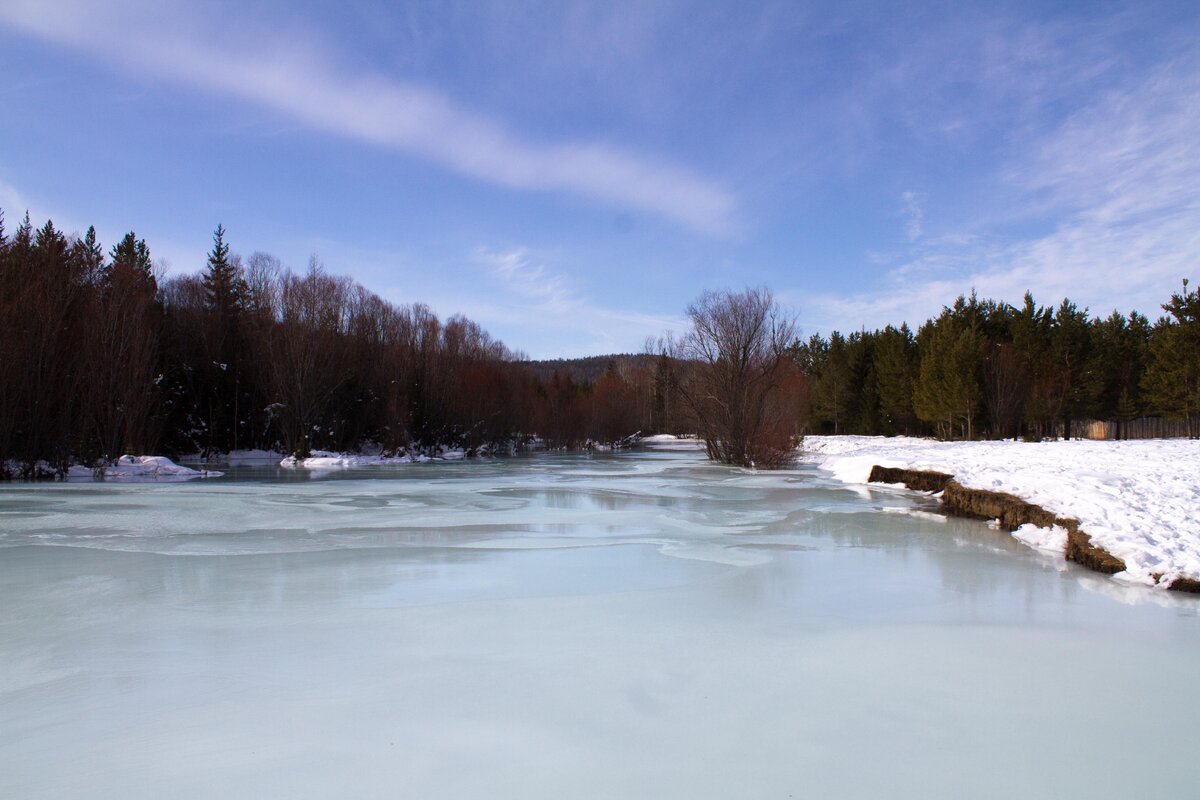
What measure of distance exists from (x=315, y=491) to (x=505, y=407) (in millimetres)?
28180

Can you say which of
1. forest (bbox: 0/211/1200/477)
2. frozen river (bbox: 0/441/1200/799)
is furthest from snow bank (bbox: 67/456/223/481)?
frozen river (bbox: 0/441/1200/799)

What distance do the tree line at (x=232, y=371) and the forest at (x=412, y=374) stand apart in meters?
0.09

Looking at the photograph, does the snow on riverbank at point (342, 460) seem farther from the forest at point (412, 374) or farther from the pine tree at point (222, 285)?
the pine tree at point (222, 285)

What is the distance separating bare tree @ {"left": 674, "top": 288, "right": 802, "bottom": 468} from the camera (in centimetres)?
2586

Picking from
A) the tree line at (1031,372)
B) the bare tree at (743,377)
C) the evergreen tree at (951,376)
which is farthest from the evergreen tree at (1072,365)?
the bare tree at (743,377)

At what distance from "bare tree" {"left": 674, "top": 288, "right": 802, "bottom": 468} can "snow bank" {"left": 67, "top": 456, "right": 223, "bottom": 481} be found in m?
17.5

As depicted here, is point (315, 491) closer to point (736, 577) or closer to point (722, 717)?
point (736, 577)

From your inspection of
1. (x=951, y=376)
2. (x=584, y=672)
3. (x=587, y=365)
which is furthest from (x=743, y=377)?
(x=587, y=365)

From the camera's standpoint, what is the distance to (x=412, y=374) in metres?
40.5

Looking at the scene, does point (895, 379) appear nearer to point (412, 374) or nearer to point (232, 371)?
point (412, 374)

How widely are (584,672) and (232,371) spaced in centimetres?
3807

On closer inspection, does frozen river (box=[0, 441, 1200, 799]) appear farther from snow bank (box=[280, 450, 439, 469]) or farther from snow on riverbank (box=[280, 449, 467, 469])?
snow on riverbank (box=[280, 449, 467, 469])

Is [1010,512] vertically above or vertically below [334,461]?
above

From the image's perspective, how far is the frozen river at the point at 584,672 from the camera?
2877mm
